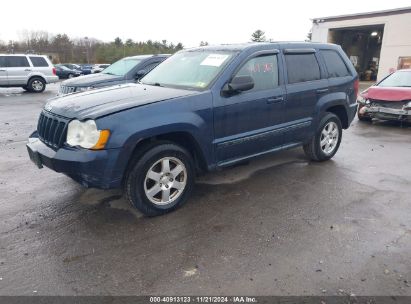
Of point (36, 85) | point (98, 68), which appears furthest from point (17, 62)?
point (98, 68)

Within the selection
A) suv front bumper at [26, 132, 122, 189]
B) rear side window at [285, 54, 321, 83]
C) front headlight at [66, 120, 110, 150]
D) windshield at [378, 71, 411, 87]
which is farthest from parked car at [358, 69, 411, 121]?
front headlight at [66, 120, 110, 150]

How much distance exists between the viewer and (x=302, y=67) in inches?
205

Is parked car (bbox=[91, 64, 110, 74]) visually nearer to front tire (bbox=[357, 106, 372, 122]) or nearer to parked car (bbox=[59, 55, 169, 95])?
parked car (bbox=[59, 55, 169, 95])

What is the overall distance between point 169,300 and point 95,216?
Answer: 1.62 m

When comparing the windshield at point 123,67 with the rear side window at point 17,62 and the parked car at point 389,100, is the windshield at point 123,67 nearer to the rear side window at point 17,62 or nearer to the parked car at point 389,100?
the parked car at point 389,100

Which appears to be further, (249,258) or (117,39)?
(117,39)

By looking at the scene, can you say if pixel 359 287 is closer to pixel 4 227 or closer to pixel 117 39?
pixel 4 227

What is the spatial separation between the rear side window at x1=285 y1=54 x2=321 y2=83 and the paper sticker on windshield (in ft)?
3.42

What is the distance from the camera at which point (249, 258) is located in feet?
10.3

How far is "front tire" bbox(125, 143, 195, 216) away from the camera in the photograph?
369 cm

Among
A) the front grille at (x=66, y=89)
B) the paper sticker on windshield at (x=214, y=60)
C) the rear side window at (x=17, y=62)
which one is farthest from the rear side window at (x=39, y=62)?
the paper sticker on windshield at (x=214, y=60)

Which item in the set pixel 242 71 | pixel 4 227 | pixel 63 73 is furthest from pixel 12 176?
pixel 63 73

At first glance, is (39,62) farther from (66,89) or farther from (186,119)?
(186,119)

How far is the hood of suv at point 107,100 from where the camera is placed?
358cm
